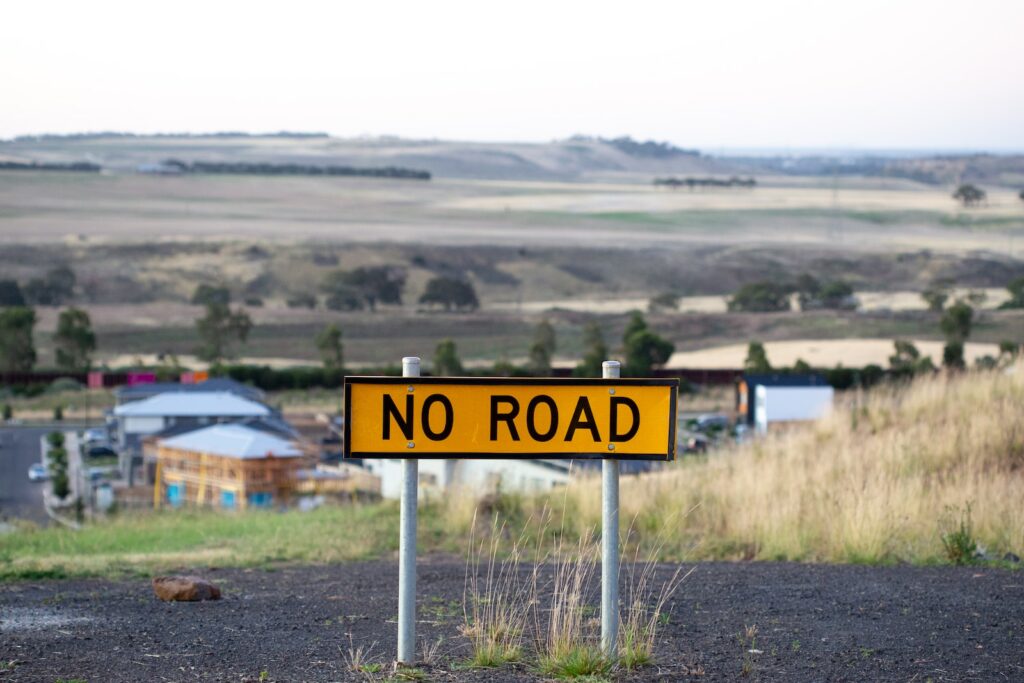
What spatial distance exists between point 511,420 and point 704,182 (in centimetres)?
12289

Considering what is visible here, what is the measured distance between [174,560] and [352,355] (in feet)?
159

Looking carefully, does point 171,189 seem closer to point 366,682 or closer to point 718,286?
point 718,286

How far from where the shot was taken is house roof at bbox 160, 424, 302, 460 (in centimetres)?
2780

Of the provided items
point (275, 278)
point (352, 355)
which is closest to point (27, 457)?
point (352, 355)

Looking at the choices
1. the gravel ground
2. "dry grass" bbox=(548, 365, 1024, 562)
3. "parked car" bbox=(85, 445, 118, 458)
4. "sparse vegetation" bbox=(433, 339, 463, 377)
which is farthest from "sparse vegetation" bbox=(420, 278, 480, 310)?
the gravel ground

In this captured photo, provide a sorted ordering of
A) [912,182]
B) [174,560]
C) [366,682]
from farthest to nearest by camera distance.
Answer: [912,182]
[174,560]
[366,682]

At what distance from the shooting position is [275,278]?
279 ft

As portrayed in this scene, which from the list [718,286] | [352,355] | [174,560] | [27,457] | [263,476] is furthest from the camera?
[718,286]

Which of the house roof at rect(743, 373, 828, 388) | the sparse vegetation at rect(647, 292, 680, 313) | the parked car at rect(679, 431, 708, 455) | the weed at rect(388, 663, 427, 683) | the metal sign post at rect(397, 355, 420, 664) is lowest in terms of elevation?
the sparse vegetation at rect(647, 292, 680, 313)

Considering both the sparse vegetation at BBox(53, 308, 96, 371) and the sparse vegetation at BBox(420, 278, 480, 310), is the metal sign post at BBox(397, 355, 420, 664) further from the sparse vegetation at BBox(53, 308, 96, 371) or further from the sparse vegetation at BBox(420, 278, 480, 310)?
the sparse vegetation at BBox(420, 278, 480, 310)

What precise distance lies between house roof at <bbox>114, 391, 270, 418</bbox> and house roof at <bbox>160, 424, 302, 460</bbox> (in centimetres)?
511

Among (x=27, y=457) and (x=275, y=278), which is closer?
(x=27, y=457)

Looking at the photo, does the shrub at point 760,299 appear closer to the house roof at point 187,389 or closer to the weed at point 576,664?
the house roof at point 187,389

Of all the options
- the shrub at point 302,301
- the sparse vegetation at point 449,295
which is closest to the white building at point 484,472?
the sparse vegetation at point 449,295
